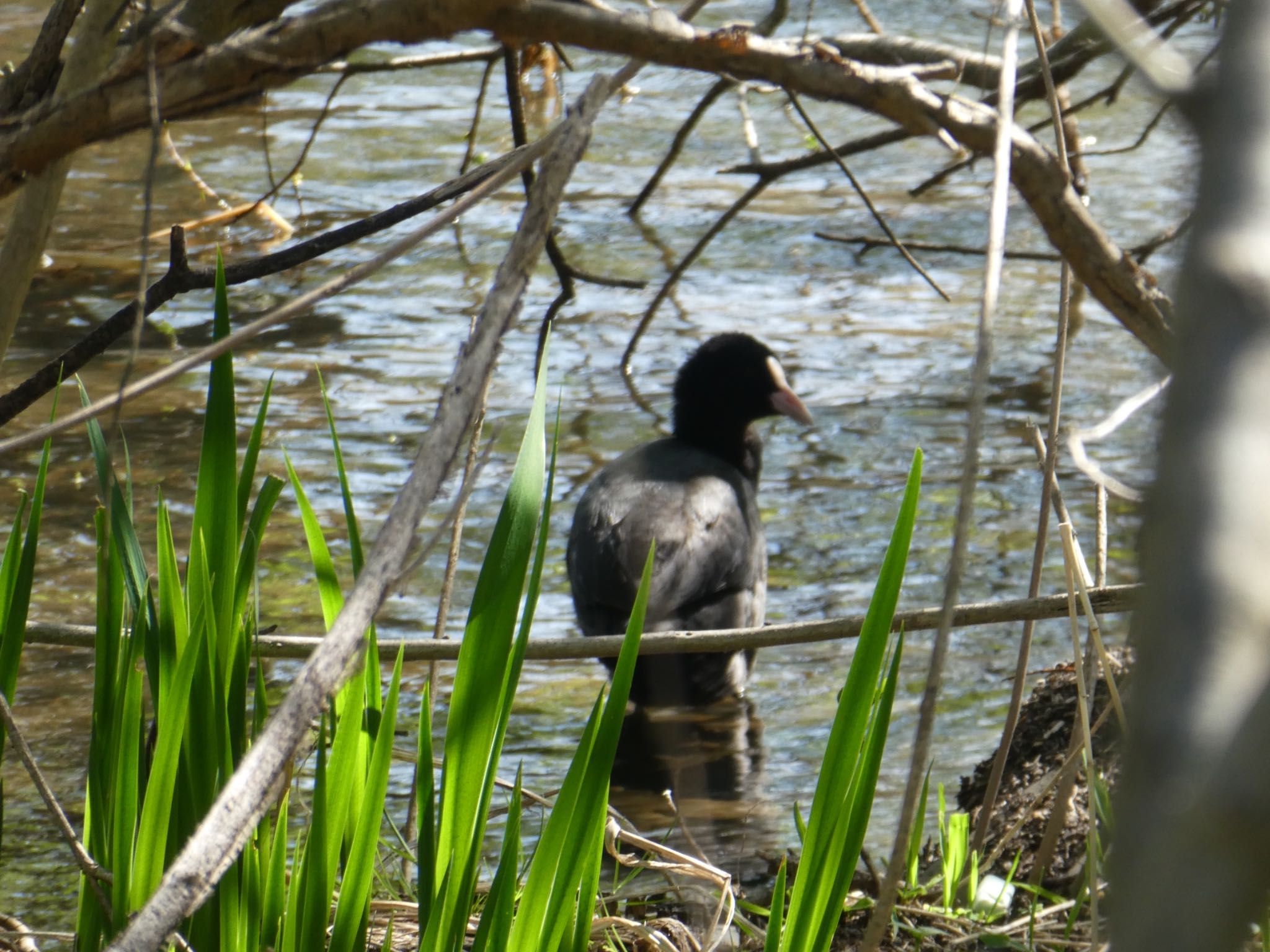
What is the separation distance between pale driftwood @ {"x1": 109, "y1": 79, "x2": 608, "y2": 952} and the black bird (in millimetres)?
3406

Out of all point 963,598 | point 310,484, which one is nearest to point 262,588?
point 310,484

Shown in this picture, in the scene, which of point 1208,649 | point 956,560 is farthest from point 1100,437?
point 1208,649

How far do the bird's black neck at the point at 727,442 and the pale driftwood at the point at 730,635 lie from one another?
11.8 ft

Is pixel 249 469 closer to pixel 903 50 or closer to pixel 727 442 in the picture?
pixel 903 50

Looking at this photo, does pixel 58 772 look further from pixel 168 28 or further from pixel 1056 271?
pixel 1056 271

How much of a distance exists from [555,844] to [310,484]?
455 cm

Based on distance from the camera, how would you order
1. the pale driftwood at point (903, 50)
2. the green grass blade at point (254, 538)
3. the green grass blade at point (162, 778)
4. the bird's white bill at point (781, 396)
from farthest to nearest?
the bird's white bill at point (781, 396), the pale driftwood at point (903, 50), the green grass blade at point (254, 538), the green grass blade at point (162, 778)

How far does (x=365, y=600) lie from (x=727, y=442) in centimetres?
485

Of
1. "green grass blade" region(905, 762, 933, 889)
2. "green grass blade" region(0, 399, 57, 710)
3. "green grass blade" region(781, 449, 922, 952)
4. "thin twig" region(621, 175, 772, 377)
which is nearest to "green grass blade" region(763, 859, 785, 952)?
"green grass blade" region(781, 449, 922, 952)

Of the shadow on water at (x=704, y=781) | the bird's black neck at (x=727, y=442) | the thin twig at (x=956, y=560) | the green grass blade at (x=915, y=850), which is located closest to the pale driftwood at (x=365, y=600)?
the thin twig at (x=956, y=560)

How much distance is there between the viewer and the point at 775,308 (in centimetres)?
789

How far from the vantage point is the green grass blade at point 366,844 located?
1639mm

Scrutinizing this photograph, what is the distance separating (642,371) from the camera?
23.8 ft

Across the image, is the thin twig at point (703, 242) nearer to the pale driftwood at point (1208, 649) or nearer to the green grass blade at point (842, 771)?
the green grass blade at point (842, 771)
